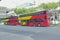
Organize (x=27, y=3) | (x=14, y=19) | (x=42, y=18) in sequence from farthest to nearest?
(x=27, y=3) < (x=14, y=19) < (x=42, y=18)

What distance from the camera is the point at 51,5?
52.3 metres

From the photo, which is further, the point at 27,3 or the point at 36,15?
the point at 27,3

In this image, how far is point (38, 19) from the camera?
91.2 feet

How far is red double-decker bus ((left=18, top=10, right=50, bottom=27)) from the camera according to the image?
26719 mm

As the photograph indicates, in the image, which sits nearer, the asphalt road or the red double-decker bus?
the asphalt road

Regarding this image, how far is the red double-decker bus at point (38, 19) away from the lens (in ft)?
87.7

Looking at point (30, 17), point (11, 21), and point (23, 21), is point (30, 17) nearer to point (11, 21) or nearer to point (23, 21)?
point (23, 21)

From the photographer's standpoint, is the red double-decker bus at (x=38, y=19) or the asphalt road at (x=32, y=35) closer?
the asphalt road at (x=32, y=35)

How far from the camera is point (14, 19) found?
3719 cm

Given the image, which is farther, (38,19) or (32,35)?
(38,19)

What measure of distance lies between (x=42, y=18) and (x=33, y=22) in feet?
7.35

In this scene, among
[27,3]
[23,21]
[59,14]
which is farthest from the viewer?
[27,3]

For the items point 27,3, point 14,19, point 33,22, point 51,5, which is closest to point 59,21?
point 33,22

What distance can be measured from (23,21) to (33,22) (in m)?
3.29
